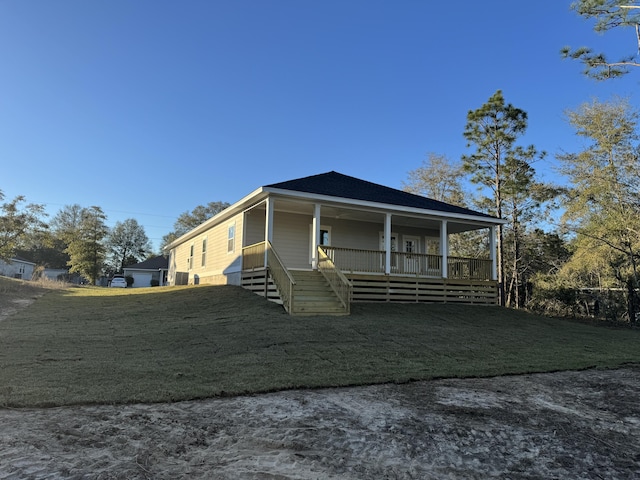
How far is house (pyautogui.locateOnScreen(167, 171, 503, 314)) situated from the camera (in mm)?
12094

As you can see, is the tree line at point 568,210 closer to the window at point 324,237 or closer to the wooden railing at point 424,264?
the wooden railing at point 424,264

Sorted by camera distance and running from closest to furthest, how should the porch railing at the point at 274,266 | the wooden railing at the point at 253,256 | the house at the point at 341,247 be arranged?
the porch railing at the point at 274,266 → the house at the point at 341,247 → the wooden railing at the point at 253,256

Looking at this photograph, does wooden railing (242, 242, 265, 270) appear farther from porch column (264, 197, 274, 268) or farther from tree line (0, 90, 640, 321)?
tree line (0, 90, 640, 321)

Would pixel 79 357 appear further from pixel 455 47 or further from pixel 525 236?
pixel 525 236

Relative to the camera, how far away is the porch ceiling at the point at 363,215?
13758 mm

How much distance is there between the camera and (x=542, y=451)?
10.4ft

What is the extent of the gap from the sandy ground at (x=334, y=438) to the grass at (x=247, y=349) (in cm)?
56

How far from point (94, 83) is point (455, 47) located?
527 inches

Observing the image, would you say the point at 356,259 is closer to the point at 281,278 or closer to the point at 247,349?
the point at 281,278

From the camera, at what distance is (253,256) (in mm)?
13359

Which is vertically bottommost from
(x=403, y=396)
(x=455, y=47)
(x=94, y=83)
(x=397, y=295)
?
(x=403, y=396)

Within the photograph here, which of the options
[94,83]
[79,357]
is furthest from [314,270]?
[94,83]

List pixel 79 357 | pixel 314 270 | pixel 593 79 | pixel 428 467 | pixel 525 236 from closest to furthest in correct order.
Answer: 1. pixel 428 467
2. pixel 79 357
3. pixel 593 79
4. pixel 314 270
5. pixel 525 236

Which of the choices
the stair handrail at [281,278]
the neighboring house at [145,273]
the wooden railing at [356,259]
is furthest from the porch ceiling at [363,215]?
the neighboring house at [145,273]
